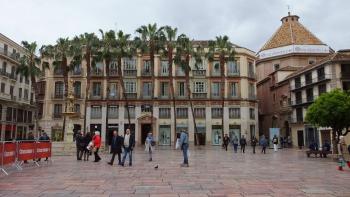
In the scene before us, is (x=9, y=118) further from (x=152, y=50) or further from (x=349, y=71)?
(x=349, y=71)

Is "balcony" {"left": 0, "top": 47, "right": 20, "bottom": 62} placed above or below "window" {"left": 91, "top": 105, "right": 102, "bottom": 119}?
above

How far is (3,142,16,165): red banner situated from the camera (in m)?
12.4

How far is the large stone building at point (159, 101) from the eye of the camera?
4981 cm

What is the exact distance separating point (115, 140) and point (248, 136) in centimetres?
3698

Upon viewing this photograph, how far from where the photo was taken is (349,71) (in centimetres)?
4078

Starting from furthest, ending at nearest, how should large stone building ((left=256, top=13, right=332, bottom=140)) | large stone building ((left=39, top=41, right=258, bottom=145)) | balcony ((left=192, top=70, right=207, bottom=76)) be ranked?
large stone building ((left=256, top=13, right=332, bottom=140)) < balcony ((left=192, top=70, right=207, bottom=76)) < large stone building ((left=39, top=41, right=258, bottom=145))

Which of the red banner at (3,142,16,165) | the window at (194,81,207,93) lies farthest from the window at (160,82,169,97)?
the red banner at (3,142,16,165)

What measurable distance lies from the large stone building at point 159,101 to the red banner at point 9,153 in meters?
35.3

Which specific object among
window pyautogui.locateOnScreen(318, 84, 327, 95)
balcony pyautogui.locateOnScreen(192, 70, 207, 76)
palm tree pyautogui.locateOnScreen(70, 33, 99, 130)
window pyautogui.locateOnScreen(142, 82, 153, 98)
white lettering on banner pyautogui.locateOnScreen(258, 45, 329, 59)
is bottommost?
window pyautogui.locateOnScreen(318, 84, 327, 95)

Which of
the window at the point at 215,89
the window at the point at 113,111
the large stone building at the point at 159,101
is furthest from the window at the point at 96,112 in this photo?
the window at the point at 215,89

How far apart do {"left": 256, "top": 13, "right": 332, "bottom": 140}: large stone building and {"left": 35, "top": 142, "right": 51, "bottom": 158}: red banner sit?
40.7 metres

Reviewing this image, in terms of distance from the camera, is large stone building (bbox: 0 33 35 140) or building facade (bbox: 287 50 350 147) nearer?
building facade (bbox: 287 50 350 147)

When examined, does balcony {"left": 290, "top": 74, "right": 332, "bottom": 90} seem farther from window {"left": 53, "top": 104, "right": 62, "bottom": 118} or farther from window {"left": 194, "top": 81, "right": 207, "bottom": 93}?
window {"left": 53, "top": 104, "right": 62, "bottom": 118}

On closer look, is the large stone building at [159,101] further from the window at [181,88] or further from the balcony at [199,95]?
the window at [181,88]
